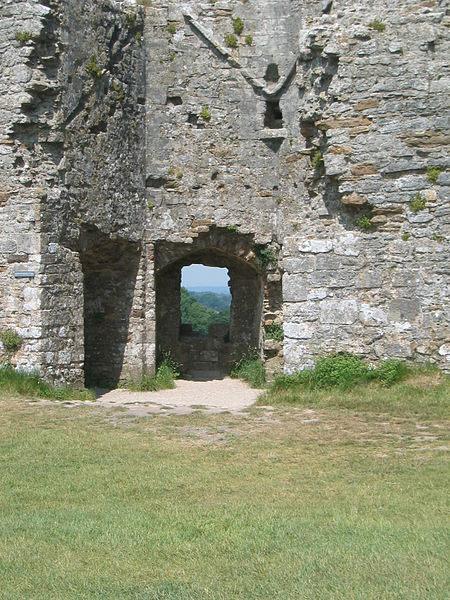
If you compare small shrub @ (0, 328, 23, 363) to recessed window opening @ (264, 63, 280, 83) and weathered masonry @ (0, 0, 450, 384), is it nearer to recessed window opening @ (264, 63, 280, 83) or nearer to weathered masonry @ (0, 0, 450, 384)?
weathered masonry @ (0, 0, 450, 384)

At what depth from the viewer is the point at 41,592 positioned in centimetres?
434

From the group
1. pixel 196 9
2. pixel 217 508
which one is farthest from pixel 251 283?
pixel 217 508

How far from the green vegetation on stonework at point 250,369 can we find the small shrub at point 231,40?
5493mm

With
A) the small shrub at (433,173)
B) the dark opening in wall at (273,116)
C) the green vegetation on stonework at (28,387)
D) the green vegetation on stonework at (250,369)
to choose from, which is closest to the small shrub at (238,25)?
the dark opening in wall at (273,116)

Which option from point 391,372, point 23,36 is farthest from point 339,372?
point 23,36

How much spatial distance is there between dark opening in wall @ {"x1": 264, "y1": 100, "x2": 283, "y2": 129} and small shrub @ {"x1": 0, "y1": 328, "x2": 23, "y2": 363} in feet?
18.6

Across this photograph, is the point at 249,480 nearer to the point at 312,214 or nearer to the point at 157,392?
the point at 312,214

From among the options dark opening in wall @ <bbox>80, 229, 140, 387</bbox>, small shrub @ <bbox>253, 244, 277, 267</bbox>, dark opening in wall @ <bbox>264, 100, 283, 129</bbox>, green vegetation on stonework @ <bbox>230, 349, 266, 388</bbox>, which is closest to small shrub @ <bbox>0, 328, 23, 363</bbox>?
dark opening in wall @ <bbox>80, 229, 140, 387</bbox>

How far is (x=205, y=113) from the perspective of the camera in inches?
559

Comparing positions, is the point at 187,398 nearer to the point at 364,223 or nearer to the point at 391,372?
the point at 391,372

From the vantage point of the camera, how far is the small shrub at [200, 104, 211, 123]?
14188mm

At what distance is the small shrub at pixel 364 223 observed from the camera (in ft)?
34.3

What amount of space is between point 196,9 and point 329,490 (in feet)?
33.8

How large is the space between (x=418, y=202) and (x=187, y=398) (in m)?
4.84
